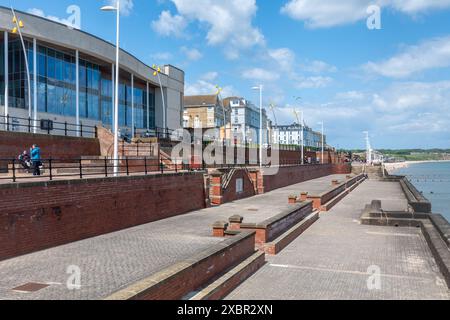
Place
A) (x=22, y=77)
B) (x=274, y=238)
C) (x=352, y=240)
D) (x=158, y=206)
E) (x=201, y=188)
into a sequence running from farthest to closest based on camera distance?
(x=22, y=77), (x=201, y=188), (x=158, y=206), (x=352, y=240), (x=274, y=238)

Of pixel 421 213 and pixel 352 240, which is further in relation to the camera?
pixel 421 213

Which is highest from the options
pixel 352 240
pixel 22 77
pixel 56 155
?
pixel 22 77

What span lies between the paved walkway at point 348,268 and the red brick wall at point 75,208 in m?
5.35

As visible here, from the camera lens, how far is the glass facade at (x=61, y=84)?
29453 millimetres

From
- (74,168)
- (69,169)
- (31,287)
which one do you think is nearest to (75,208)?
(31,287)

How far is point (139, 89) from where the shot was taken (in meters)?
45.7

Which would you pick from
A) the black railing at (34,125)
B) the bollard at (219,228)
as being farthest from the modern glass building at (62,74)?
the bollard at (219,228)

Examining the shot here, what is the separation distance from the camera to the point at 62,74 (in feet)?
106

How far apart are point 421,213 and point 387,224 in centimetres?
156

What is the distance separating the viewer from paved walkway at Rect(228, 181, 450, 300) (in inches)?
367

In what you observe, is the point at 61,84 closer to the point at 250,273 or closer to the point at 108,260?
the point at 108,260
